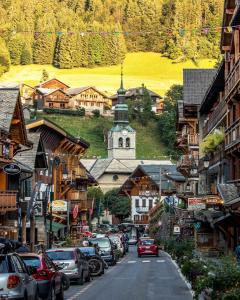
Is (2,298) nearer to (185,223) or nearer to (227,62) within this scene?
(227,62)

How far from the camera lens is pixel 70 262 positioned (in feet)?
118

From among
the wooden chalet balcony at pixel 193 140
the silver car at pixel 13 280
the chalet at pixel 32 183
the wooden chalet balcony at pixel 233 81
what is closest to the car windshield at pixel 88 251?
the wooden chalet balcony at pixel 233 81

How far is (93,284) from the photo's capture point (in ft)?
123

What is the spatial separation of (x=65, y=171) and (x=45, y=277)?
206 feet

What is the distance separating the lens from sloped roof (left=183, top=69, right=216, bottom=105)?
73750 millimetres

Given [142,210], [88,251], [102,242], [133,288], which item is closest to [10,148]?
[102,242]

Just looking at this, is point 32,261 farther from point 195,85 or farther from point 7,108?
point 195,85

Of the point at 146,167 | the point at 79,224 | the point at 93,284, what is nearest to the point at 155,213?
the point at 79,224

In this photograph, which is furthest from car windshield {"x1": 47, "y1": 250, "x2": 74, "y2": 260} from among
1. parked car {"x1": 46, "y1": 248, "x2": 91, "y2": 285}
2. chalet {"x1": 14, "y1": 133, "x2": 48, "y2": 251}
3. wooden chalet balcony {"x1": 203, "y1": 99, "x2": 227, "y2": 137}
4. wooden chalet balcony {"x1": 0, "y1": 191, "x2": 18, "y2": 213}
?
chalet {"x1": 14, "y1": 133, "x2": 48, "y2": 251}

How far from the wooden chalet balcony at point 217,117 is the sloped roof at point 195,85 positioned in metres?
4.85

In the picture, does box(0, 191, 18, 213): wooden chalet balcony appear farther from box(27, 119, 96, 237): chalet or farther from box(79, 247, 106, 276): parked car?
box(27, 119, 96, 237): chalet

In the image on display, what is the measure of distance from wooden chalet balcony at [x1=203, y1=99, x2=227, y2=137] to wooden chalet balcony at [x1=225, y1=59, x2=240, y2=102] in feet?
15.3

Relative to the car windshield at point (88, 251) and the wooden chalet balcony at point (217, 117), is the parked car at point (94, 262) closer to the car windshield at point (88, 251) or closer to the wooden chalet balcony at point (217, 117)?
the car windshield at point (88, 251)

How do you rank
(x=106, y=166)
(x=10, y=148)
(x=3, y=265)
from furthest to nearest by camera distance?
1. (x=106, y=166)
2. (x=10, y=148)
3. (x=3, y=265)
